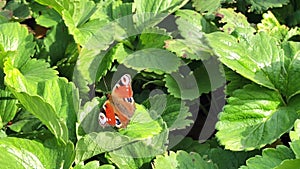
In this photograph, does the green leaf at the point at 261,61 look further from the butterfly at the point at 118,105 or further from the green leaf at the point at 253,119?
the butterfly at the point at 118,105

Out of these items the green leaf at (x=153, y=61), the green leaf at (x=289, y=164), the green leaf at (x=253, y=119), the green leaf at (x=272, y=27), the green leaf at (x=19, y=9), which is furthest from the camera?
the green leaf at (x=19, y=9)

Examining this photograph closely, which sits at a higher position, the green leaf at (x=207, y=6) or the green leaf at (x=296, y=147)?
the green leaf at (x=207, y=6)

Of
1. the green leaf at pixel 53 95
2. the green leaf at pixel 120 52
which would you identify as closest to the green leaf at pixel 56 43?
the green leaf at pixel 120 52

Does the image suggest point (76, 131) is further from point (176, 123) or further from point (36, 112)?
point (176, 123)

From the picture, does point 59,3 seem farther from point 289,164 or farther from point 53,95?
point 289,164

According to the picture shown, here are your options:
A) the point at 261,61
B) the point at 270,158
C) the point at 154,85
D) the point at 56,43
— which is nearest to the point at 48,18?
the point at 56,43

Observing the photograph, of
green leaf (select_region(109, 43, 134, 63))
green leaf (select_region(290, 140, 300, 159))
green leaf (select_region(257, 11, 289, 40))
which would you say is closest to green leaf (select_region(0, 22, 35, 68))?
green leaf (select_region(109, 43, 134, 63))
